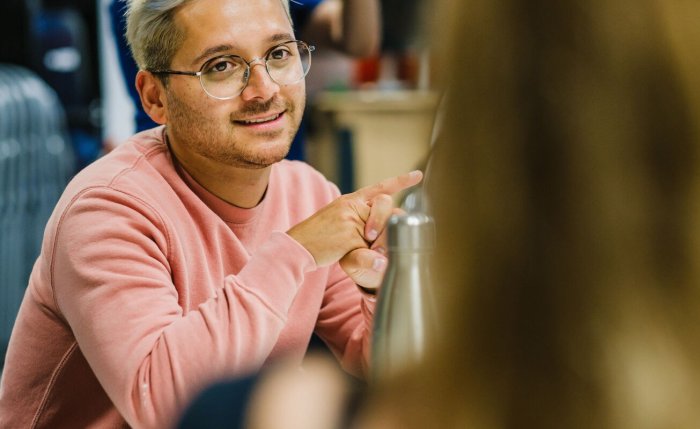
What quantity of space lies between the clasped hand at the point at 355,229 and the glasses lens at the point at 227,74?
5.9 inches

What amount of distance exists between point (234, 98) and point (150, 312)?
0.75 ft

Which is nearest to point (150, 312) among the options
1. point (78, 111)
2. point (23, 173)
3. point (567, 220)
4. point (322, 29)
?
point (322, 29)

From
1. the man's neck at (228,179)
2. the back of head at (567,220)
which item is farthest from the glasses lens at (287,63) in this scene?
the back of head at (567,220)

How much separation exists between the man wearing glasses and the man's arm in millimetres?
132

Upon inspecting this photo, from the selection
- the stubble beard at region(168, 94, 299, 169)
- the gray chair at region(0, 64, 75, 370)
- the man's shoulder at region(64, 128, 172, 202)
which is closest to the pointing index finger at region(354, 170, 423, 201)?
the stubble beard at region(168, 94, 299, 169)

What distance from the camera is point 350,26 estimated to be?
1190 millimetres

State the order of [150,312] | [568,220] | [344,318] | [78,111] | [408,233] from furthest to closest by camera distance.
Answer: [78,111]
[344,318]
[150,312]
[408,233]
[568,220]

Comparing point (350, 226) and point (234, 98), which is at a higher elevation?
point (234, 98)

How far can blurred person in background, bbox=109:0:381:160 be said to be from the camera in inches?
40.6

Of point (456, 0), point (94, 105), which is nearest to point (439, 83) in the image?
point (456, 0)

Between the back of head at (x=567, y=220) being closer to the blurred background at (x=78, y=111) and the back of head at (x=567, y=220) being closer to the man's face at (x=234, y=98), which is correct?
the man's face at (x=234, y=98)

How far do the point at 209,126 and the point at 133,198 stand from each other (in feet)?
0.34

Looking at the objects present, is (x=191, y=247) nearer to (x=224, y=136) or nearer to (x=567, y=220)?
(x=224, y=136)

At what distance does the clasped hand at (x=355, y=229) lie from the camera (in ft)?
2.98
